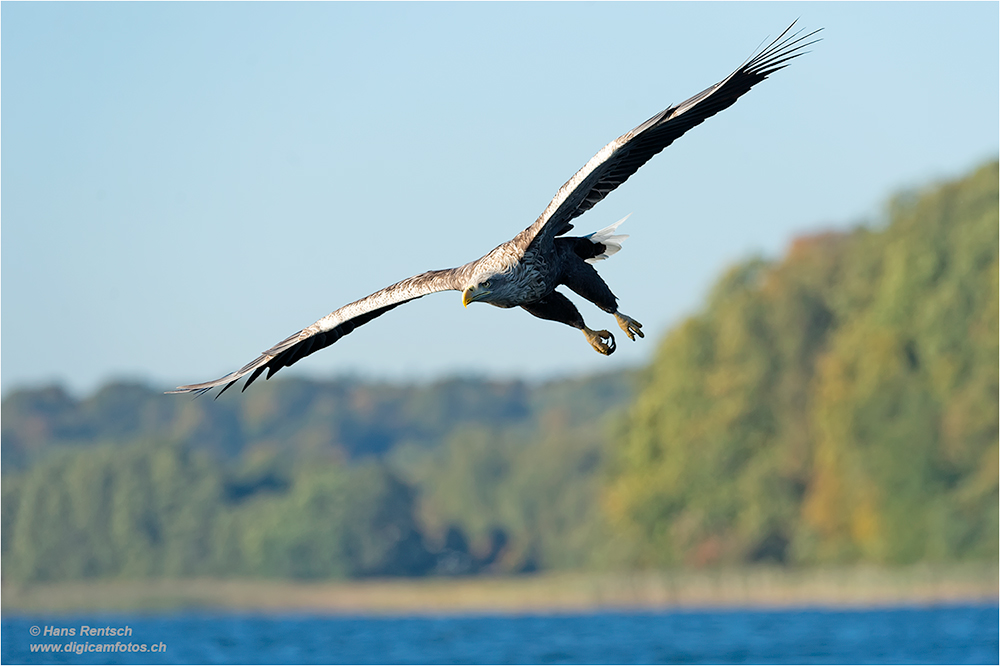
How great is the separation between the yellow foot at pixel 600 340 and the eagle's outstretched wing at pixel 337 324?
1.34 meters

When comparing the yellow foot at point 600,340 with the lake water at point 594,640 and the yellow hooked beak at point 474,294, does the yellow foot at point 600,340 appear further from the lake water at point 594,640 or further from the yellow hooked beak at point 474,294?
the lake water at point 594,640

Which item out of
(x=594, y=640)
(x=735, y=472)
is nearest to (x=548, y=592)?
(x=735, y=472)

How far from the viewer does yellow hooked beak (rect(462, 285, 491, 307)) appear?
1114 centimetres

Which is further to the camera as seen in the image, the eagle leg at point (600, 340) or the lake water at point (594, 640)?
the lake water at point (594, 640)

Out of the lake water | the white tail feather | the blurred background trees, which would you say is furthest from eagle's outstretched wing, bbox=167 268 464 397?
the blurred background trees

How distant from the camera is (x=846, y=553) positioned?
57.3 metres

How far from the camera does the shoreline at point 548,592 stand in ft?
178

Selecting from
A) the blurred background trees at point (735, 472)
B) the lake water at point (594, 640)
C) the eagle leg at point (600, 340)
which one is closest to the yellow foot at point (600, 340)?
the eagle leg at point (600, 340)

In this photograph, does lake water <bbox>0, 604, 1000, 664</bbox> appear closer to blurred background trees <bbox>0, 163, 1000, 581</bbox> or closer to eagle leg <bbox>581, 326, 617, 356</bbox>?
blurred background trees <bbox>0, 163, 1000, 581</bbox>

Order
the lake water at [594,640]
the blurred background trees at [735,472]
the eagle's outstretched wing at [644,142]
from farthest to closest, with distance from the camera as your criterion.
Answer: the blurred background trees at [735,472] → the lake water at [594,640] → the eagle's outstretched wing at [644,142]

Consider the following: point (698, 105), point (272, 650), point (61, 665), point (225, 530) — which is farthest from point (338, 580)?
point (698, 105)

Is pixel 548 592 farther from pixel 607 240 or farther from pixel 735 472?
pixel 607 240

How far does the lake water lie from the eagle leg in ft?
81.8

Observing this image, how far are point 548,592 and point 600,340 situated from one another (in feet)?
197
